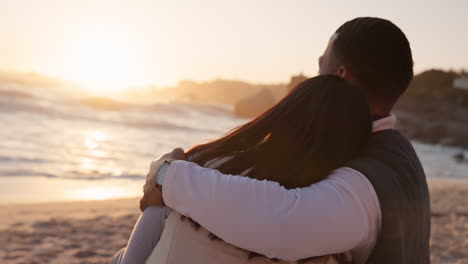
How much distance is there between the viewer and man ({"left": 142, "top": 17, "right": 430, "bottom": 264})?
1.25m

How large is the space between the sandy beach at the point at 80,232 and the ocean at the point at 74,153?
29.4 inches

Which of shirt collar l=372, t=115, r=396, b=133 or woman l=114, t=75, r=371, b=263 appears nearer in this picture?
woman l=114, t=75, r=371, b=263

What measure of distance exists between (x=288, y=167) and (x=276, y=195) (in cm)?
13

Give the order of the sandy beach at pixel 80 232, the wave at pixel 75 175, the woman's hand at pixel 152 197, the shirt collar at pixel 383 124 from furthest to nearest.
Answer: the wave at pixel 75 175 → the sandy beach at pixel 80 232 → the shirt collar at pixel 383 124 → the woman's hand at pixel 152 197

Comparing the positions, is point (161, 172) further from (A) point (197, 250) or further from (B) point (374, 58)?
(B) point (374, 58)

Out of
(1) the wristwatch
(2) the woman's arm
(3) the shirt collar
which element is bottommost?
(2) the woman's arm

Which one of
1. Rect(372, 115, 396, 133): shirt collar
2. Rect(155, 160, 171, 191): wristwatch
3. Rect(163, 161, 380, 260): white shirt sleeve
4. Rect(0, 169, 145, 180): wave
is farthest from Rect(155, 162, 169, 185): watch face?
Rect(0, 169, 145, 180): wave

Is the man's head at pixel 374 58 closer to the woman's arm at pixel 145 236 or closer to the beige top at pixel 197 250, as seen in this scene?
the beige top at pixel 197 250

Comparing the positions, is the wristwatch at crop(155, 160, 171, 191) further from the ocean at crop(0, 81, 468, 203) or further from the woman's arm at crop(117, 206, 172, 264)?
the ocean at crop(0, 81, 468, 203)

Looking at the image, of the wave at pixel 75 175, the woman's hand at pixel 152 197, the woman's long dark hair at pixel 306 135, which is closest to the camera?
the woman's long dark hair at pixel 306 135

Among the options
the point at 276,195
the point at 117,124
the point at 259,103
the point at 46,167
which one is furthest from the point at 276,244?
the point at 259,103

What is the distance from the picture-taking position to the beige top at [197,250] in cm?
139

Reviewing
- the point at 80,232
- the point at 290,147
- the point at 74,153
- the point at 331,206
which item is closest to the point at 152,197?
the point at 290,147

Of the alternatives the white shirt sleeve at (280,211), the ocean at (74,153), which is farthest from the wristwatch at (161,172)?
the ocean at (74,153)
